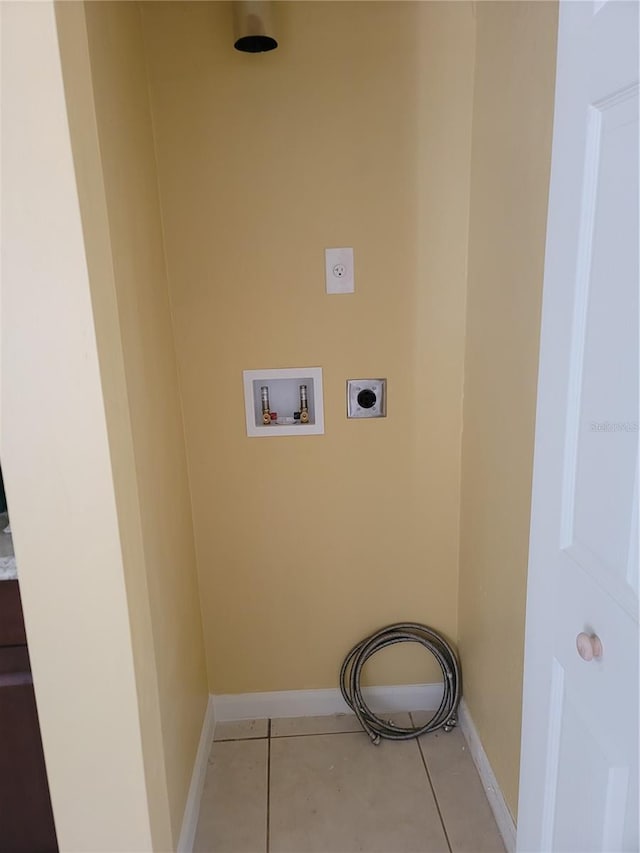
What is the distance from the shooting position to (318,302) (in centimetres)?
169

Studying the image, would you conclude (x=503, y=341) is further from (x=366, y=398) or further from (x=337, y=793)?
(x=337, y=793)

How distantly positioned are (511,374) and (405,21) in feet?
3.21

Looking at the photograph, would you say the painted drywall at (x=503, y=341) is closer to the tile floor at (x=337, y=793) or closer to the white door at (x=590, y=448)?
the tile floor at (x=337, y=793)

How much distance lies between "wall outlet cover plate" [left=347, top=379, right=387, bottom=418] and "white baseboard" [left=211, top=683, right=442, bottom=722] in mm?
962

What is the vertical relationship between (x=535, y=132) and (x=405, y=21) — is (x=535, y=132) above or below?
below

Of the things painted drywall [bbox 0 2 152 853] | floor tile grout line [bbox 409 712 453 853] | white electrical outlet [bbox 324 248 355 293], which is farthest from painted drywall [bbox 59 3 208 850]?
floor tile grout line [bbox 409 712 453 853]

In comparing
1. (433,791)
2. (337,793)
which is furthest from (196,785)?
(433,791)

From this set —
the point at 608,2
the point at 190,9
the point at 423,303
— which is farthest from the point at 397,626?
the point at 190,9

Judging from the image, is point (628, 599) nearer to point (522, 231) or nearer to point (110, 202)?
point (522, 231)

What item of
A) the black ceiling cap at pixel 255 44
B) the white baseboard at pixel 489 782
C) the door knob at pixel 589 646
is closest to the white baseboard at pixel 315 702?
the white baseboard at pixel 489 782

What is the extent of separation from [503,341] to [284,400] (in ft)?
2.19

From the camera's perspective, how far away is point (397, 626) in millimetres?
1915

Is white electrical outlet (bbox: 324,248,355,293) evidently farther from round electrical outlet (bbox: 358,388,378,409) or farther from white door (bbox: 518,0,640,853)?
white door (bbox: 518,0,640,853)

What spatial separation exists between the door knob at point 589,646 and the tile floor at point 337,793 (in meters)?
1.04
